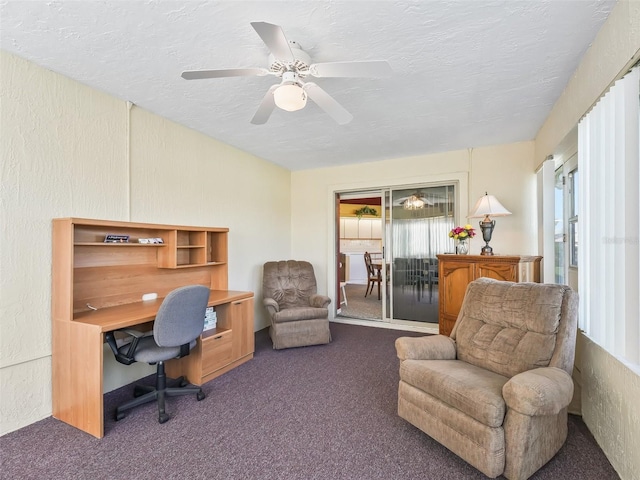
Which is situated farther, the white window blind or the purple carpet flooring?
the purple carpet flooring

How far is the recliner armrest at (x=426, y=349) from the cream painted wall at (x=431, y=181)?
88.4 inches

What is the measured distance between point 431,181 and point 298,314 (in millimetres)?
2627

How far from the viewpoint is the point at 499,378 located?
1883 mm

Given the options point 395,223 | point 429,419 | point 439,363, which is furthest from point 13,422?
point 395,223

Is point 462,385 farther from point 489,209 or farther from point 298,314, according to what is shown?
point 489,209

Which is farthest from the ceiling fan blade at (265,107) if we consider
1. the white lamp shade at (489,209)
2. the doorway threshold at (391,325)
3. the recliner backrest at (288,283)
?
the doorway threshold at (391,325)

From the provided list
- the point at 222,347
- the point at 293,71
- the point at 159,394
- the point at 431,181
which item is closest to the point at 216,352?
the point at 222,347

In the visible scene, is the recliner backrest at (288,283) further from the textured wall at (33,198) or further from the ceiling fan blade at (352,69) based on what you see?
the ceiling fan blade at (352,69)

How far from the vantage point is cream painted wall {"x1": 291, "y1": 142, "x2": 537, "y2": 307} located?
3861mm

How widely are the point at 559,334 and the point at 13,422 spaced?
143 inches

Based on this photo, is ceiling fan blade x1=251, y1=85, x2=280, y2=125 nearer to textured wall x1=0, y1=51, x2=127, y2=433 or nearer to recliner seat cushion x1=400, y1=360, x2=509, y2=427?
textured wall x1=0, y1=51, x2=127, y2=433

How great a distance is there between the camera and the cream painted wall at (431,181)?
152 inches

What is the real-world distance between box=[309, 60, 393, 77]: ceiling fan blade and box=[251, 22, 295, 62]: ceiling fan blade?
6.9 inches

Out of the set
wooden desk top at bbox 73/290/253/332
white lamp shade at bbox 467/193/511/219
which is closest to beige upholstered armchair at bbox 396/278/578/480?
white lamp shade at bbox 467/193/511/219
